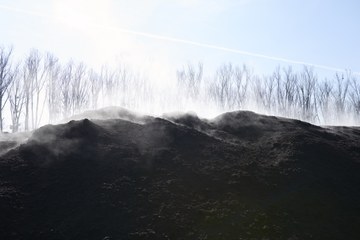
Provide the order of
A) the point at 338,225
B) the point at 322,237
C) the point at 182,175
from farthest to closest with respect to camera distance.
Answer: the point at 182,175
the point at 338,225
the point at 322,237

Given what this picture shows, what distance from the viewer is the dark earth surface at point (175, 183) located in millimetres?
7707

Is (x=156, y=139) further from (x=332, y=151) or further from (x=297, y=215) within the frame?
(x=332, y=151)

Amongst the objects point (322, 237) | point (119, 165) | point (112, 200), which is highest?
point (119, 165)

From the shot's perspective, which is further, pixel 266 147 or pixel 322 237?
pixel 266 147

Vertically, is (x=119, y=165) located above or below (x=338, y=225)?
above

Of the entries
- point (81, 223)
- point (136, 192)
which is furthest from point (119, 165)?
point (81, 223)

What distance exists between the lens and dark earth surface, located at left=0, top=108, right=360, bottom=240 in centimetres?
771

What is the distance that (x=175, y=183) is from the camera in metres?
9.23

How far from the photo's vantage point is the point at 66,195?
8555mm

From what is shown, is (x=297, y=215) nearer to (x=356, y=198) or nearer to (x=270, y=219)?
(x=270, y=219)

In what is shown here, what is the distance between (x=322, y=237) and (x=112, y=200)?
4.40m

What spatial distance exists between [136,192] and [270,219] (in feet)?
9.85

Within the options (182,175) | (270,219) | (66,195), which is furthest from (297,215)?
(66,195)

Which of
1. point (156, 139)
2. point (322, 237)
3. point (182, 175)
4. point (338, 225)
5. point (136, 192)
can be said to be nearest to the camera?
point (322, 237)
